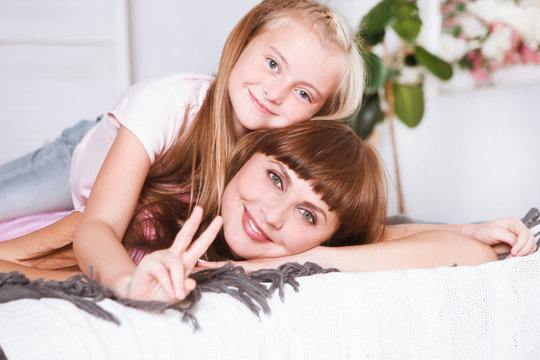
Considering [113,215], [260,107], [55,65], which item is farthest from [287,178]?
[55,65]

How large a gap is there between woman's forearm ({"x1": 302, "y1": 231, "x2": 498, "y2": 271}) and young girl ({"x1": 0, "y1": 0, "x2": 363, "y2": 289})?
33cm

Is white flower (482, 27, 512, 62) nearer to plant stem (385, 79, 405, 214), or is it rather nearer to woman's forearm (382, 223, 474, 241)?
plant stem (385, 79, 405, 214)

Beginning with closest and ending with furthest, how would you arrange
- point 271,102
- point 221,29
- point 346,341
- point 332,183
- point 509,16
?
point 346,341 < point 332,183 < point 271,102 < point 509,16 < point 221,29

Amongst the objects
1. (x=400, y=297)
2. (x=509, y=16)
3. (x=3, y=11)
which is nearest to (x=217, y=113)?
(x=400, y=297)

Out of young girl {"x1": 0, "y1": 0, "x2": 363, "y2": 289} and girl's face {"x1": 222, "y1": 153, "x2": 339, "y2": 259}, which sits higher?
young girl {"x1": 0, "y1": 0, "x2": 363, "y2": 289}

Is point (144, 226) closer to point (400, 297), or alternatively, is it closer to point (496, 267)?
point (400, 297)

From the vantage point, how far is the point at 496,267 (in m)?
0.93

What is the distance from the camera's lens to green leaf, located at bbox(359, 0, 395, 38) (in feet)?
7.73

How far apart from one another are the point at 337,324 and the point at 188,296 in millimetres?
220

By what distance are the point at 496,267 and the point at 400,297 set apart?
21 centimetres

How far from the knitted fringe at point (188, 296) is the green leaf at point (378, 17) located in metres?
1.76

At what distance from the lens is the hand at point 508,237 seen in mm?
1056

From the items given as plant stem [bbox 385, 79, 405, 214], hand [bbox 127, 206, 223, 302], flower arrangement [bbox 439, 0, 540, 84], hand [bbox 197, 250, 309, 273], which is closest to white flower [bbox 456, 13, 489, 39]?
flower arrangement [bbox 439, 0, 540, 84]

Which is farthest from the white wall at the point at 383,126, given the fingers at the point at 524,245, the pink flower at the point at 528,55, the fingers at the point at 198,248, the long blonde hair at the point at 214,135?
the fingers at the point at 198,248
